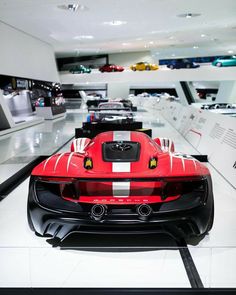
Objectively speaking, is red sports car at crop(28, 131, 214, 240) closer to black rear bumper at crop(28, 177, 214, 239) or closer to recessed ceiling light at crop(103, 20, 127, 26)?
black rear bumper at crop(28, 177, 214, 239)

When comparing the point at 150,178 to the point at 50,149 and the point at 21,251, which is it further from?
the point at 50,149

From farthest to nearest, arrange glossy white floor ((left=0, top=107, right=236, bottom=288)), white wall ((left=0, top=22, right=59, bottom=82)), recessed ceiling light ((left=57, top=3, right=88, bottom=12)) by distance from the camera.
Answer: white wall ((left=0, top=22, right=59, bottom=82)) → recessed ceiling light ((left=57, top=3, right=88, bottom=12)) → glossy white floor ((left=0, top=107, right=236, bottom=288))

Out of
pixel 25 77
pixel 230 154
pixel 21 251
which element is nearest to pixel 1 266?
pixel 21 251

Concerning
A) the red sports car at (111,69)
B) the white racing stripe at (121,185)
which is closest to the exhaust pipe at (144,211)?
the white racing stripe at (121,185)

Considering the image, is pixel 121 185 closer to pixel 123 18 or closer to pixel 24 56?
pixel 123 18

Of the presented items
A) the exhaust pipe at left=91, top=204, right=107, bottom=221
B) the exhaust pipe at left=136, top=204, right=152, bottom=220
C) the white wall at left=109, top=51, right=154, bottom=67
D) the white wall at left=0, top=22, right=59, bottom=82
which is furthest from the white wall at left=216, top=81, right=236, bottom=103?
the exhaust pipe at left=91, top=204, right=107, bottom=221

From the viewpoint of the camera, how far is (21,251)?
2119mm

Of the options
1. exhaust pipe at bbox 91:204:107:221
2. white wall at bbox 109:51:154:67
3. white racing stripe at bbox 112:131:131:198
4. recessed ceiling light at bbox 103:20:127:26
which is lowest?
exhaust pipe at bbox 91:204:107:221

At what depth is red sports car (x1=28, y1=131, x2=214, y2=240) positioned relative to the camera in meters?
2.22

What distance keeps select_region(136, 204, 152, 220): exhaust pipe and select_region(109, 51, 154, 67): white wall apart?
27.1 meters

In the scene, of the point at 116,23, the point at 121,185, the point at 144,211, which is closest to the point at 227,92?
the point at 116,23

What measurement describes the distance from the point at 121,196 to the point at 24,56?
1385 centimetres

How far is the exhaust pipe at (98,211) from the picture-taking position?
2197 millimetres

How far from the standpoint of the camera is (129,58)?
1124 inches
